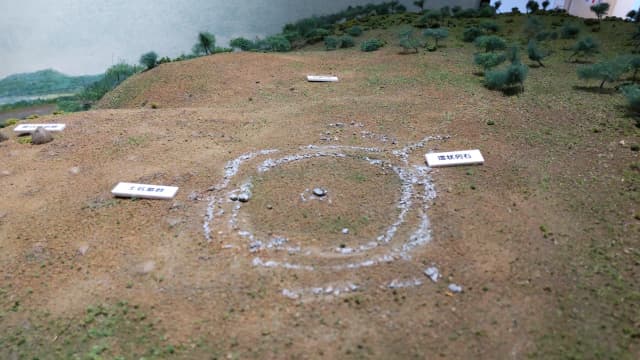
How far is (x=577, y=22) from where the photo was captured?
79.2ft

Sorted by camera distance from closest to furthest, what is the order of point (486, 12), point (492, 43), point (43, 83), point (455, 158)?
point (455, 158) < point (492, 43) < point (43, 83) < point (486, 12)

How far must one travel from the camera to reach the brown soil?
6.87m

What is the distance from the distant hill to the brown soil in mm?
13806

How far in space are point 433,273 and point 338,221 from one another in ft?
7.89

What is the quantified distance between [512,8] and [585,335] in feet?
93.9

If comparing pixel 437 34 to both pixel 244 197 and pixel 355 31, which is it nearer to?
pixel 355 31

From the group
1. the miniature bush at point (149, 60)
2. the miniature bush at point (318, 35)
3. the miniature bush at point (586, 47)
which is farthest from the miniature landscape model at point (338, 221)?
the miniature bush at point (318, 35)

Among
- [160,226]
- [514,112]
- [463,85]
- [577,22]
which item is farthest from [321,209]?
[577,22]

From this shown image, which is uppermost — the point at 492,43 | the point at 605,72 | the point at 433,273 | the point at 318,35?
the point at 318,35

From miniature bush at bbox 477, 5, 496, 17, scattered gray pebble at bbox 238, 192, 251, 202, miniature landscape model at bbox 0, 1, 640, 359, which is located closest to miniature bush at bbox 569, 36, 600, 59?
miniature landscape model at bbox 0, 1, 640, 359

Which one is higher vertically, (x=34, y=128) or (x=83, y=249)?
(x=34, y=128)

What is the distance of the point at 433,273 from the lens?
770 centimetres

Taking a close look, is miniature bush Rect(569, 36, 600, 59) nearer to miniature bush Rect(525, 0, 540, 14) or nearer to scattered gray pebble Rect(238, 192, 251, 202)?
miniature bush Rect(525, 0, 540, 14)

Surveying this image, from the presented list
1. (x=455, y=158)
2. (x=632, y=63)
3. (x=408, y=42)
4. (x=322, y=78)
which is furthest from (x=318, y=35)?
(x=455, y=158)
